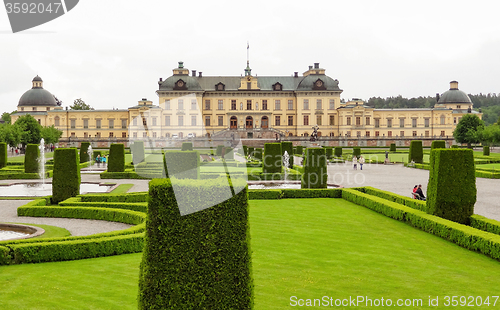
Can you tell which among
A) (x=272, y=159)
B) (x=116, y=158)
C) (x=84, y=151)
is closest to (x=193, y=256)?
(x=272, y=159)

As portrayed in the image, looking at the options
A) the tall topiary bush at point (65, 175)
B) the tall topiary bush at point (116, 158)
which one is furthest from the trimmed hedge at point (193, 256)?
the tall topiary bush at point (116, 158)

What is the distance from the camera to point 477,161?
26.8m

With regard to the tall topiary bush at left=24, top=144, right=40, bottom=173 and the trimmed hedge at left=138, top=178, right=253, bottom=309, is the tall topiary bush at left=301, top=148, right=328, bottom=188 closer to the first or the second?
the trimmed hedge at left=138, top=178, right=253, bottom=309

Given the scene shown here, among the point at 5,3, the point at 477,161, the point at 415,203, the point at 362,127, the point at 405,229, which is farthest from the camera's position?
the point at 362,127

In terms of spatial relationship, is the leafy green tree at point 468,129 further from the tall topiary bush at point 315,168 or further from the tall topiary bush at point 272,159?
the tall topiary bush at point 315,168

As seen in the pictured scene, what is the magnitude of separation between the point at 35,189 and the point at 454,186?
14320mm

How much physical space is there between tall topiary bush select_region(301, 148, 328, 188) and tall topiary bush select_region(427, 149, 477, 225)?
17.4ft

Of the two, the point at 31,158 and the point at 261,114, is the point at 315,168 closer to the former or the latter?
the point at 31,158

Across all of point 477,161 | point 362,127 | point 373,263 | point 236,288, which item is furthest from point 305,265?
point 362,127

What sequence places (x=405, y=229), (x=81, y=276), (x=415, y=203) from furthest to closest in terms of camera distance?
(x=415, y=203)
(x=405, y=229)
(x=81, y=276)

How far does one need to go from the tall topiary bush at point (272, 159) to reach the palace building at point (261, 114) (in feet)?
127

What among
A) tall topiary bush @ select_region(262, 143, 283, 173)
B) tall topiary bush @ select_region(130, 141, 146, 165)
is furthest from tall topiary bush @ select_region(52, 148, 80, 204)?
tall topiary bush @ select_region(130, 141, 146, 165)

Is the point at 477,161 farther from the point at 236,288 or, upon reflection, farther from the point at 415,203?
the point at 236,288

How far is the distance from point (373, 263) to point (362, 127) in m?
54.5
